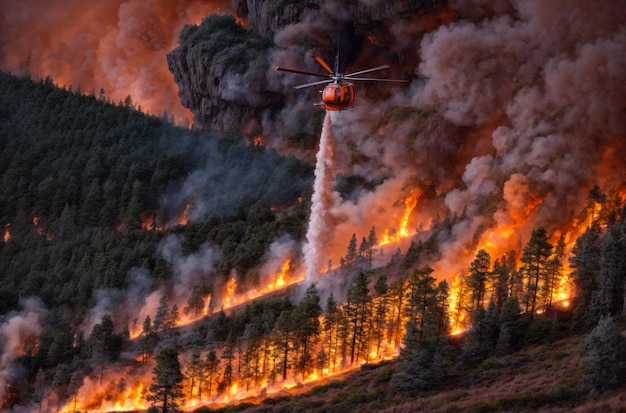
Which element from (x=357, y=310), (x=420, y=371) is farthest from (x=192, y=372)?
(x=420, y=371)

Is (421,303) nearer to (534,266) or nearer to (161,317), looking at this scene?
(534,266)

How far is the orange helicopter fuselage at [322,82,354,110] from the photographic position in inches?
4336

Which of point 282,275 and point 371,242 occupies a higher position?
point 371,242

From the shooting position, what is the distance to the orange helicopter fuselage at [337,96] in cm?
11012

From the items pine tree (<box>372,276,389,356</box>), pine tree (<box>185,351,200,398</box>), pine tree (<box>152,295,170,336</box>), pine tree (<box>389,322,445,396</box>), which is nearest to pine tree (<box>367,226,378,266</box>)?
pine tree (<box>372,276,389,356</box>)

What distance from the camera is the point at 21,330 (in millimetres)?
164500

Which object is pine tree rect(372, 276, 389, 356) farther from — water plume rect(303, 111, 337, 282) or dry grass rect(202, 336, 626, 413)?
water plume rect(303, 111, 337, 282)

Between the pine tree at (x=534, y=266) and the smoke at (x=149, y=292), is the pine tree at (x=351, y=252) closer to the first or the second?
the smoke at (x=149, y=292)

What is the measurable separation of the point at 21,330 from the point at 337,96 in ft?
271

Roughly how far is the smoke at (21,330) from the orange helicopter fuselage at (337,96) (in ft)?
231

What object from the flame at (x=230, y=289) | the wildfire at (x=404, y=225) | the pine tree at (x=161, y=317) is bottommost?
the pine tree at (x=161, y=317)

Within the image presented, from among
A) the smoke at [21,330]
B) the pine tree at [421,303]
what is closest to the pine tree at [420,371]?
the pine tree at [421,303]

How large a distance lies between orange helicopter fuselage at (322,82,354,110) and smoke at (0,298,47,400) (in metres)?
70.5

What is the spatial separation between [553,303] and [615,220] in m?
17.2
